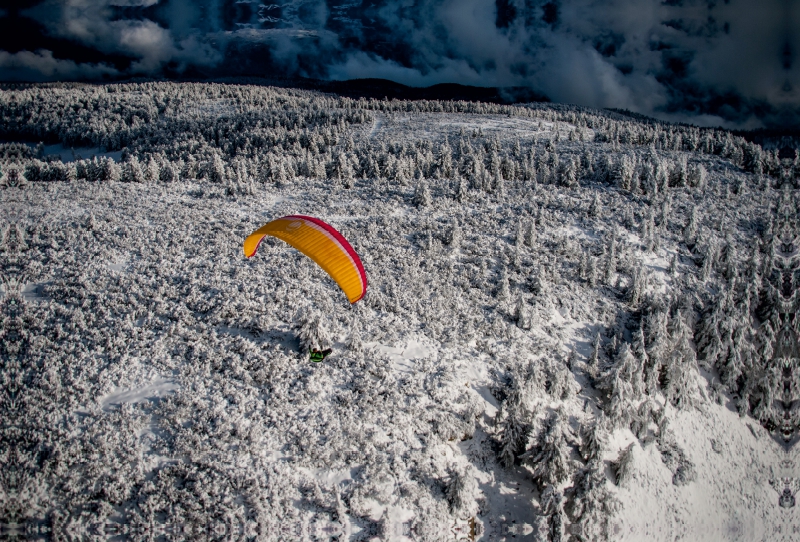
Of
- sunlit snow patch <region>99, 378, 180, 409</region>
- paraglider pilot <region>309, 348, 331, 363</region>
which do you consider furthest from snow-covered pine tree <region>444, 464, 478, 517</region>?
sunlit snow patch <region>99, 378, 180, 409</region>

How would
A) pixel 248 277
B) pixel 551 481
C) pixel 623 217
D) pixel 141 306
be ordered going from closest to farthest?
pixel 551 481 < pixel 141 306 < pixel 248 277 < pixel 623 217

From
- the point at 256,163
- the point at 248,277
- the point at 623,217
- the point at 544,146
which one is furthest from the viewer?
the point at 544,146

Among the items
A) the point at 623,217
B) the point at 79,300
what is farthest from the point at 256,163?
the point at 623,217

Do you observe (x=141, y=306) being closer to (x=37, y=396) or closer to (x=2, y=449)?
(x=37, y=396)

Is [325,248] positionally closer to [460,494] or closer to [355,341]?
[355,341]

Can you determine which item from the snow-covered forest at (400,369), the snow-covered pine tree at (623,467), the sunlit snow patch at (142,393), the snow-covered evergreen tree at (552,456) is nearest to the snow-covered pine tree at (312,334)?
the snow-covered forest at (400,369)

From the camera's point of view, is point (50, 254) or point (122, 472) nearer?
point (122, 472)

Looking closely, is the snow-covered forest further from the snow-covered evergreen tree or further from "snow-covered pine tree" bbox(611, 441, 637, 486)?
"snow-covered pine tree" bbox(611, 441, 637, 486)

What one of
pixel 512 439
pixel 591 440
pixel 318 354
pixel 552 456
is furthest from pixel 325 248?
pixel 591 440
